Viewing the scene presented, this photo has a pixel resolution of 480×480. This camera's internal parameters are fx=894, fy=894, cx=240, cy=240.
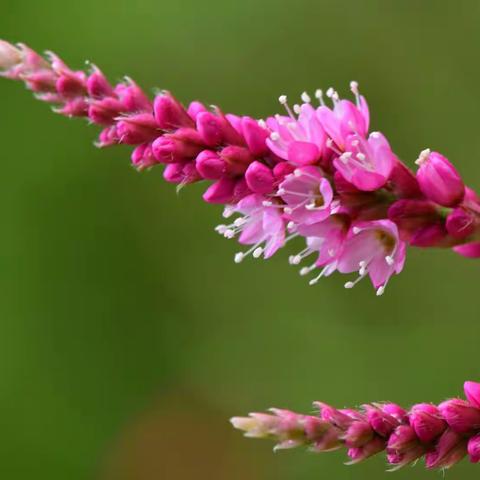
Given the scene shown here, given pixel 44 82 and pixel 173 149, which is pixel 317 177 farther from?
pixel 44 82

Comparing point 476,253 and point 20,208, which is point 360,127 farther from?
point 20,208

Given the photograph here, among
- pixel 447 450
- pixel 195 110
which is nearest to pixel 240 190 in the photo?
pixel 195 110

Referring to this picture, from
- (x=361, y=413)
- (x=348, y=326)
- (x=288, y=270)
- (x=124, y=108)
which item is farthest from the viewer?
(x=288, y=270)

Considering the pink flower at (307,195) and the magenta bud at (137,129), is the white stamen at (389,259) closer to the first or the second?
the pink flower at (307,195)

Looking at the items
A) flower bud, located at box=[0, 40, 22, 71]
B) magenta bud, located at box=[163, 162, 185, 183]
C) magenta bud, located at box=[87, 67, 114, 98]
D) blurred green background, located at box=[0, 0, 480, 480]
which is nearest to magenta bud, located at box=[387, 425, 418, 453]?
magenta bud, located at box=[163, 162, 185, 183]

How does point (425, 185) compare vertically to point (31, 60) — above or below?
below

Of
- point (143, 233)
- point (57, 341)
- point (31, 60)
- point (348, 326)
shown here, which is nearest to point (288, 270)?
point (348, 326)
